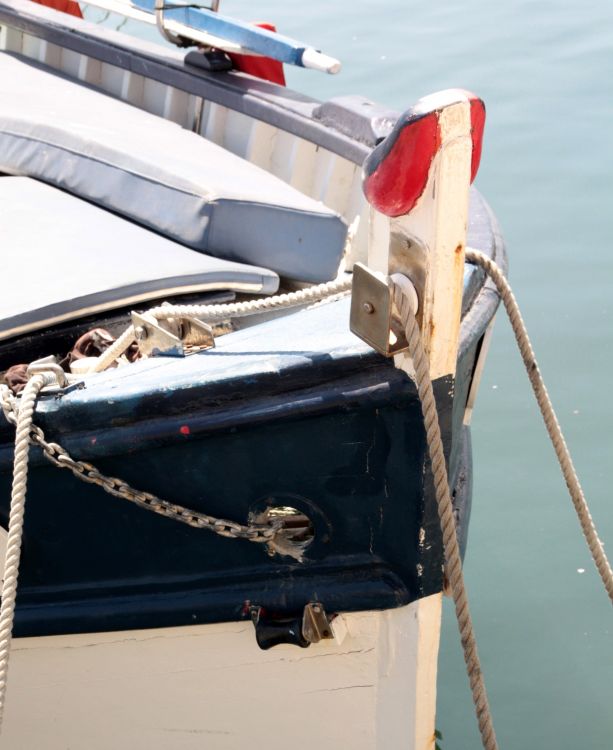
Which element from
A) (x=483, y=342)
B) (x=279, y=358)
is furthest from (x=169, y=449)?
(x=483, y=342)

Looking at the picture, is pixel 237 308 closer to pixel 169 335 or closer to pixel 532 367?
pixel 169 335

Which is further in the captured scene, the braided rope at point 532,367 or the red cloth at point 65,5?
the red cloth at point 65,5

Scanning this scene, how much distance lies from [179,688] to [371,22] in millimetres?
7270

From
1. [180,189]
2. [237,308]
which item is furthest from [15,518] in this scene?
[180,189]

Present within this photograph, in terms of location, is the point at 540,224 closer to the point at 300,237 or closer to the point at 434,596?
the point at 300,237

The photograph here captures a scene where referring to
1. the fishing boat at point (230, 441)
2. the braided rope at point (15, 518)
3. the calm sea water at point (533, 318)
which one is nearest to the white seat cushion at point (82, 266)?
the fishing boat at point (230, 441)

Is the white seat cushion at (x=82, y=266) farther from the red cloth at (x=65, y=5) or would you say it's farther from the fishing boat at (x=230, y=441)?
the red cloth at (x=65, y=5)

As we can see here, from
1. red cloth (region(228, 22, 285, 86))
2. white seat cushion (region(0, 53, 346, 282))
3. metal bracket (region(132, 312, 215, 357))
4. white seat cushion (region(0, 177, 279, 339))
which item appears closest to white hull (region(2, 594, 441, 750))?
metal bracket (region(132, 312, 215, 357))

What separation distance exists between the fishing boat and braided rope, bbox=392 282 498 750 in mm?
27

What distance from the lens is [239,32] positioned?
3.65 meters

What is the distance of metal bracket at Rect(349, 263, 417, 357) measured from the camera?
1.75m

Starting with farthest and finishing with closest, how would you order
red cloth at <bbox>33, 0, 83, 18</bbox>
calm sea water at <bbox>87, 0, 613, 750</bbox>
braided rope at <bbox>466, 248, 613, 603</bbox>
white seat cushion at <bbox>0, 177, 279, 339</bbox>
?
1. red cloth at <bbox>33, 0, 83, 18</bbox>
2. calm sea water at <bbox>87, 0, 613, 750</bbox>
3. white seat cushion at <bbox>0, 177, 279, 339</bbox>
4. braided rope at <bbox>466, 248, 613, 603</bbox>

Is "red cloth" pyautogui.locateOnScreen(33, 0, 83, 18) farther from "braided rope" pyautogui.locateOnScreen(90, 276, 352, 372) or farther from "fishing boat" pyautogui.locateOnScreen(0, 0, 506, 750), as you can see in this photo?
"braided rope" pyautogui.locateOnScreen(90, 276, 352, 372)

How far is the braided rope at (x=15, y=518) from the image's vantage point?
6.24ft
